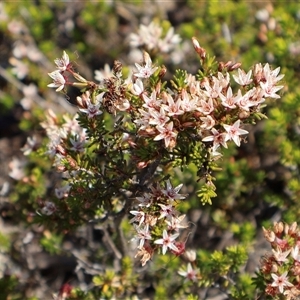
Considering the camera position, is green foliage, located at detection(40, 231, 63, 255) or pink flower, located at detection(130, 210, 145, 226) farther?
green foliage, located at detection(40, 231, 63, 255)

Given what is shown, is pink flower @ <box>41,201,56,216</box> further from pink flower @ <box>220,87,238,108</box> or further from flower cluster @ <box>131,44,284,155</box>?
pink flower @ <box>220,87,238,108</box>

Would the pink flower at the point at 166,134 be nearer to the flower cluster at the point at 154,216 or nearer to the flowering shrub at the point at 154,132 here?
the flowering shrub at the point at 154,132

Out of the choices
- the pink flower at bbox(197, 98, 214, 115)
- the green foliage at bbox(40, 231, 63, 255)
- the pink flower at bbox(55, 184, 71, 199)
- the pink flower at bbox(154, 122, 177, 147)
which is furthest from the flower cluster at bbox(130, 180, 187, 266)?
the green foliage at bbox(40, 231, 63, 255)

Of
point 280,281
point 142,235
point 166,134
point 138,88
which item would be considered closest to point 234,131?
point 166,134

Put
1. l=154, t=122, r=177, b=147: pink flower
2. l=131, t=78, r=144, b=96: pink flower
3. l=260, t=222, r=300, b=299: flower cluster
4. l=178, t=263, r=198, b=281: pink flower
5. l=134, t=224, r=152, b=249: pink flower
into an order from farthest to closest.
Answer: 1. l=178, t=263, r=198, b=281: pink flower
2. l=260, t=222, r=300, b=299: flower cluster
3. l=134, t=224, r=152, b=249: pink flower
4. l=131, t=78, r=144, b=96: pink flower
5. l=154, t=122, r=177, b=147: pink flower

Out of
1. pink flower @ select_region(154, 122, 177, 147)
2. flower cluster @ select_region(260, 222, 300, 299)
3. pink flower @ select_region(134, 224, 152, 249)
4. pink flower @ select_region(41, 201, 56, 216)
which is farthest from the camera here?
pink flower @ select_region(41, 201, 56, 216)

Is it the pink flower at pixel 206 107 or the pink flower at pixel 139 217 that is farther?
the pink flower at pixel 139 217

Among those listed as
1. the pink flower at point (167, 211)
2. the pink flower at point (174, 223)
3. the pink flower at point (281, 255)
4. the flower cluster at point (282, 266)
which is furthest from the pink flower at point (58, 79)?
the pink flower at point (281, 255)
